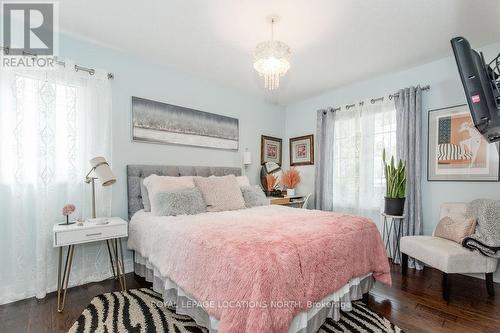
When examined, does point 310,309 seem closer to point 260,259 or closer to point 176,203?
point 260,259

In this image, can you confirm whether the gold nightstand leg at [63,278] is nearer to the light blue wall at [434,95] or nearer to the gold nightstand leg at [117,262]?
the gold nightstand leg at [117,262]

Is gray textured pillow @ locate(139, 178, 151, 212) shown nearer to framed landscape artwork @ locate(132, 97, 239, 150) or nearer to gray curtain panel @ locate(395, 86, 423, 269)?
framed landscape artwork @ locate(132, 97, 239, 150)

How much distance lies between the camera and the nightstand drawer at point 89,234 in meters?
2.07

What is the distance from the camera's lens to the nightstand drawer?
6.79ft

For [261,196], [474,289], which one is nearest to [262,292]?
[261,196]

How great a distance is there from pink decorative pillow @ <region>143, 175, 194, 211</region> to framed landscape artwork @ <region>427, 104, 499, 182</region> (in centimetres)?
296

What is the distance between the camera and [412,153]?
121 inches

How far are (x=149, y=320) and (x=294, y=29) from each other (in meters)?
2.77

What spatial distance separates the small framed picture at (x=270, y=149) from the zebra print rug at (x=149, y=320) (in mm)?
2767

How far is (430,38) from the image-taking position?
8.21 feet

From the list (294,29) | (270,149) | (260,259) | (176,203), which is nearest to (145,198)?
(176,203)

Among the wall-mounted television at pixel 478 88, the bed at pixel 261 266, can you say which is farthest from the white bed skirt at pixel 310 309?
the wall-mounted television at pixel 478 88

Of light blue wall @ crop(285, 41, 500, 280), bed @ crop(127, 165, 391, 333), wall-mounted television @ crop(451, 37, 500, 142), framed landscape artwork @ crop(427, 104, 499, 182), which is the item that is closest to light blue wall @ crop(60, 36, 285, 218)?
bed @ crop(127, 165, 391, 333)

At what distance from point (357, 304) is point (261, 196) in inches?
62.5
